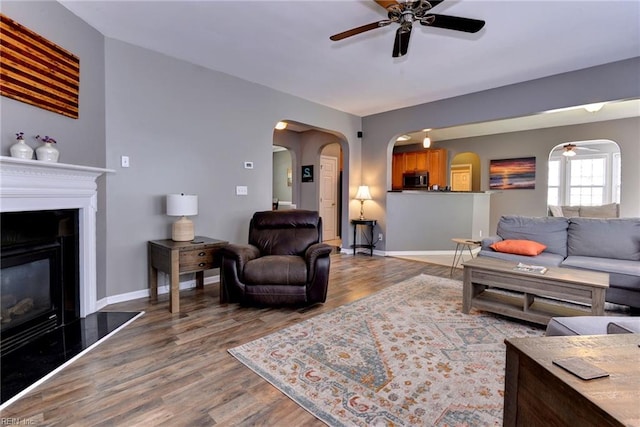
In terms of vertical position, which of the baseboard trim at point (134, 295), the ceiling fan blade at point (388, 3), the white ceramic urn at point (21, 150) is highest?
the ceiling fan blade at point (388, 3)

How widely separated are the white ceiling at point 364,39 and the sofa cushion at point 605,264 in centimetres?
223

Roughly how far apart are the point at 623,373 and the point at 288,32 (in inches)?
127

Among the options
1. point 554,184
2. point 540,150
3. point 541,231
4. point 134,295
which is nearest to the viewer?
point 134,295

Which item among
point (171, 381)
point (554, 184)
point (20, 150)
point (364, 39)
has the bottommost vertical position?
point (171, 381)

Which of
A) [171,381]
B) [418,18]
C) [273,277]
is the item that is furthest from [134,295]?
[418,18]

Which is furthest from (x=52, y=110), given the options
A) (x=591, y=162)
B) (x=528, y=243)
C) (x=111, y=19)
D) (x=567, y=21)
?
(x=591, y=162)

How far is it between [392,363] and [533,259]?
2.41 m

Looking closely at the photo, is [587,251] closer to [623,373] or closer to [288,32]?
[623,373]

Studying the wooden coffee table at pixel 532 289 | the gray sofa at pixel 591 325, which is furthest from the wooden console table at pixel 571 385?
the wooden coffee table at pixel 532 289

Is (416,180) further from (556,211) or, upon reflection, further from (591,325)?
(591,325)

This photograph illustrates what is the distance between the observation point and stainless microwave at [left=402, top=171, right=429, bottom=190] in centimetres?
786

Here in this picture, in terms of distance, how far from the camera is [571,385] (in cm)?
80

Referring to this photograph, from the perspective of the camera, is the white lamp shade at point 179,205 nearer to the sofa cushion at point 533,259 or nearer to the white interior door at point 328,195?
the sofa cushion at point 533,259

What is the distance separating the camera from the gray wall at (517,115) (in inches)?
144
